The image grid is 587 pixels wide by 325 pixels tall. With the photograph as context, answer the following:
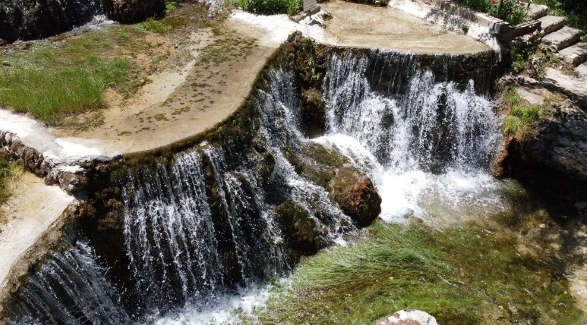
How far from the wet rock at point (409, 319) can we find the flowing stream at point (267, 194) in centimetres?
194

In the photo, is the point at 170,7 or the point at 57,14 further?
the point at 170,7

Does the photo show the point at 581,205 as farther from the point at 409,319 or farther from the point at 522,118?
the point at 409,319

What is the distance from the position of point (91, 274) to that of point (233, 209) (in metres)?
2.35

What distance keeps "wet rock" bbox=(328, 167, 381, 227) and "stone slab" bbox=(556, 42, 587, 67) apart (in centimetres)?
587

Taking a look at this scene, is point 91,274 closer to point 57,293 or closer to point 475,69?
point 57,293

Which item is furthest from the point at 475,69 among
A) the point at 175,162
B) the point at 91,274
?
the point at 91,274

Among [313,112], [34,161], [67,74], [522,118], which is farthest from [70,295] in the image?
[522,118]

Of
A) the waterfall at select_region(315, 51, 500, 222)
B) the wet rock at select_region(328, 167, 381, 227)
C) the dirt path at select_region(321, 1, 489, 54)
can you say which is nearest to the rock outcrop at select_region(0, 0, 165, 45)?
the dirt path at select_region(321, 1, 489, 54)

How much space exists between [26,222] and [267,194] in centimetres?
376

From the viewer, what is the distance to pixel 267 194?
883cm

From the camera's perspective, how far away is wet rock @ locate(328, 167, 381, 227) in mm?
9273

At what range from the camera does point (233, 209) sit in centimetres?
828

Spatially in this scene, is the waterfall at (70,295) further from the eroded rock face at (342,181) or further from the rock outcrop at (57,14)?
the rock outcrop at (57,14)

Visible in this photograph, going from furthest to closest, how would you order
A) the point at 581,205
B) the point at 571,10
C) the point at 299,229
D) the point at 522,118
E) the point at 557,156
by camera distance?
1. the point at 571,10
2. the point at 522,118
3. the point at 557,156
4. the point at 581,205
5. the point at 299,229
